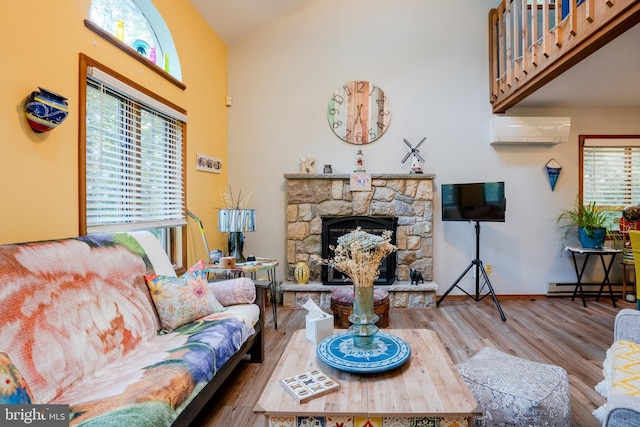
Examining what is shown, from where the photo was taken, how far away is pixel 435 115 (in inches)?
161

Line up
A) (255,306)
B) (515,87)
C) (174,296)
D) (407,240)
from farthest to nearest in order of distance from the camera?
(407,240)
(515,87)
(255,306)
(174,296)

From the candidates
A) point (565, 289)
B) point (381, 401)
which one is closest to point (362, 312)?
point (381, 401)

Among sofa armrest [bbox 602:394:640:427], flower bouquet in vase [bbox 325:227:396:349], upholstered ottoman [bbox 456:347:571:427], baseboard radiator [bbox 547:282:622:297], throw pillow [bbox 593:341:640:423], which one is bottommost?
baseboard radiator [bbox 547:282:622:297]

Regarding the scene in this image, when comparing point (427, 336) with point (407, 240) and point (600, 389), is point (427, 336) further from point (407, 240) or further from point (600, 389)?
point (407, 240)

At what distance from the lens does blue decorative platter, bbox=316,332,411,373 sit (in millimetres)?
1389

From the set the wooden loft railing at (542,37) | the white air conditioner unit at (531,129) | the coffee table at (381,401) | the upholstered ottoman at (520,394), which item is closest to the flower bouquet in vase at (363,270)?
the coffee table at (381,401)

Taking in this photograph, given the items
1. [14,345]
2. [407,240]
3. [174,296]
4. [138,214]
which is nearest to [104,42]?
[138,214]

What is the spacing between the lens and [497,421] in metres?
1.49

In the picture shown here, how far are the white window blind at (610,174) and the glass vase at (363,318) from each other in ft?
13.1

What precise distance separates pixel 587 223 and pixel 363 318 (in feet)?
12.2

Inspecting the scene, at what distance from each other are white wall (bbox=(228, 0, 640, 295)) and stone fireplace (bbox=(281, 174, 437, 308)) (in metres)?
0.23

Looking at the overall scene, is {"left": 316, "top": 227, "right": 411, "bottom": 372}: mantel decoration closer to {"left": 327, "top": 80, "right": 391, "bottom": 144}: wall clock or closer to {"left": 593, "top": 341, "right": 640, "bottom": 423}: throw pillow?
{"left": 593, "top": 341, "right": 640, "bottom": 423}: throw pillow

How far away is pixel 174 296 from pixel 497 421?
68.5 inches

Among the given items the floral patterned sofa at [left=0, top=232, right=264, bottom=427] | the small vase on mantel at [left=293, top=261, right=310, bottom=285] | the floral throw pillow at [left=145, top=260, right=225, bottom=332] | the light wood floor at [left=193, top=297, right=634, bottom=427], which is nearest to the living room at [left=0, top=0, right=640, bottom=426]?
the small vase on mantel at [left=293, top=261, right=310, bottom=285]
